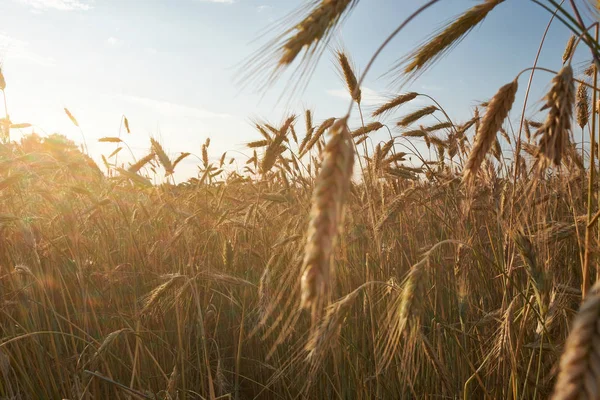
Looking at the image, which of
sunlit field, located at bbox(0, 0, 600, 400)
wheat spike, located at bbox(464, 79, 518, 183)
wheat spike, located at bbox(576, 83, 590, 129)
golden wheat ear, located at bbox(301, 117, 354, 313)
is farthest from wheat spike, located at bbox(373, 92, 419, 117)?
golden wheat ear, located at bbox(301, 117, 354, 313)

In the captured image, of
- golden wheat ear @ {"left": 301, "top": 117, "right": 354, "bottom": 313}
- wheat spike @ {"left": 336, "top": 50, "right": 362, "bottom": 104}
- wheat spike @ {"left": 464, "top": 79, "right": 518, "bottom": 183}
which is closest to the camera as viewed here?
golden wheat ear @ {"left": 301, "top": 117, "right": 354, "bottom": 313}

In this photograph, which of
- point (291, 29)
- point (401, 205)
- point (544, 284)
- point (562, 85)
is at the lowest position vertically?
point (544, 284)

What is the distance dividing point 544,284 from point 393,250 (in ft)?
5.95

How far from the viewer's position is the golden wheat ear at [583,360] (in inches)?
22.3

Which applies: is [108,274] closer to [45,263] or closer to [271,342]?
[45,263]

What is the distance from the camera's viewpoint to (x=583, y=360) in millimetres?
588

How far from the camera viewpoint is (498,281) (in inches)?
125

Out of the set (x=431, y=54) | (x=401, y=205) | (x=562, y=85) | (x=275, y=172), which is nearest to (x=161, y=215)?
(x=275, y=172)

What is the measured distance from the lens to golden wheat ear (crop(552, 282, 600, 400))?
1.86 ft

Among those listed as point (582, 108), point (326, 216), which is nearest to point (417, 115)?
point (582, 108)

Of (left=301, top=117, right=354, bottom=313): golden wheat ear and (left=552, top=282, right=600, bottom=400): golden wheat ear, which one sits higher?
(left=301, top=117, right=354, bottom=313): golden wheat ear

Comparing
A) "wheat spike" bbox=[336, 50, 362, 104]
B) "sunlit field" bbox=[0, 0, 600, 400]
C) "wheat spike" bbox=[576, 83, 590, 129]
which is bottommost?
"sunlit field" bbox=[0, 0, 600, 400]

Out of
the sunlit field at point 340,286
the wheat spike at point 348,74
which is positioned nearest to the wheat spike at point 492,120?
the sunlit field at point 340,286

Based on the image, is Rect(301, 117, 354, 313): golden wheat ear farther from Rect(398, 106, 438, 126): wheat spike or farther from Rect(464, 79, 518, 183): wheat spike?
Rect(398, 106, 438, 126): wheat spike
